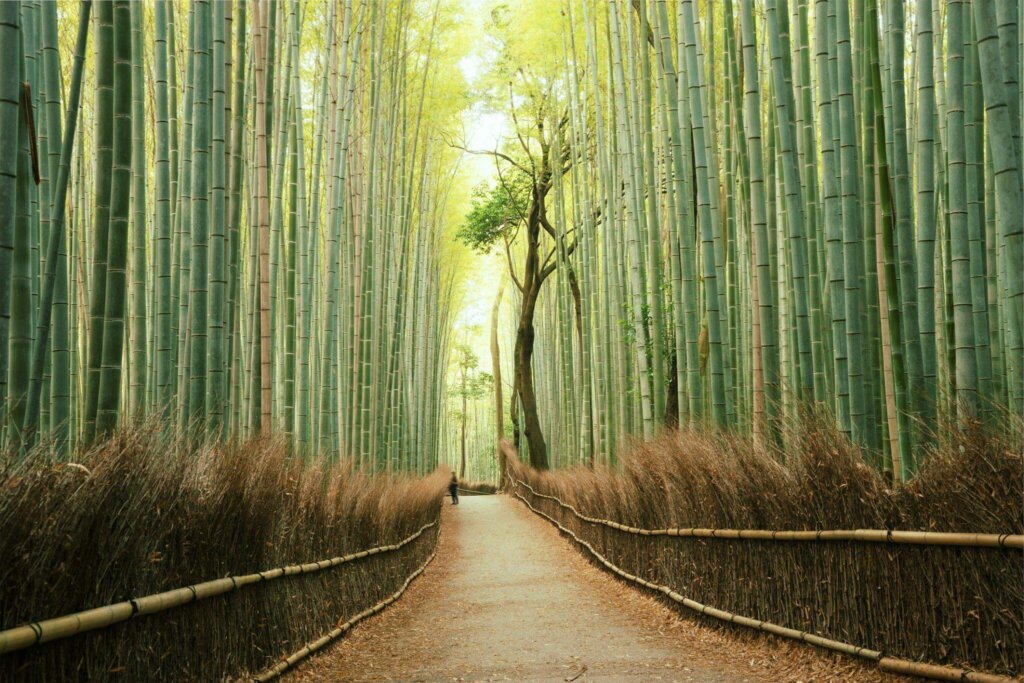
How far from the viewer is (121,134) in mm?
3055

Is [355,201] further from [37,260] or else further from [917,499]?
[917,499]

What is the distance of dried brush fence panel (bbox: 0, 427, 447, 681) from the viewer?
201cm

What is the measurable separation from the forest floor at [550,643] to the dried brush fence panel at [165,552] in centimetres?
51

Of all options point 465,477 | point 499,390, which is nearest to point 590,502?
point 499,390

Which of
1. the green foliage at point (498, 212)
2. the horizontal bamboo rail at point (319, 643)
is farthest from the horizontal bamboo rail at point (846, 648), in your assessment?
the green foliage at point (498, 212)

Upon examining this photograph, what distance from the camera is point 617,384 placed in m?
8.97

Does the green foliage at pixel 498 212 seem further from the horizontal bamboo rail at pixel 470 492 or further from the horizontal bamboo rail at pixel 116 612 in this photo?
the horizontal bamboo rail at pixel 470 492

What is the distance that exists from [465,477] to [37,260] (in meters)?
32.0

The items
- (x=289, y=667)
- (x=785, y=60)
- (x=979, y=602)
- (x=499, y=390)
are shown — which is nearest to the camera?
(x=979, y=602)

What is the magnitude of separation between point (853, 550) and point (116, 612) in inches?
99.8

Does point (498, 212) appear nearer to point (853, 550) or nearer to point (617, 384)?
point (617, 384)

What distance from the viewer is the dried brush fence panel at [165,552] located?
201 cm

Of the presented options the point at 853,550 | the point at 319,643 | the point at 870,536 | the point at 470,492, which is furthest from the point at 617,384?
the point at 470,492

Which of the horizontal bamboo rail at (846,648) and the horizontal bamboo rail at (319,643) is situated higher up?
the horizontal bamboo rail at (846,648)
